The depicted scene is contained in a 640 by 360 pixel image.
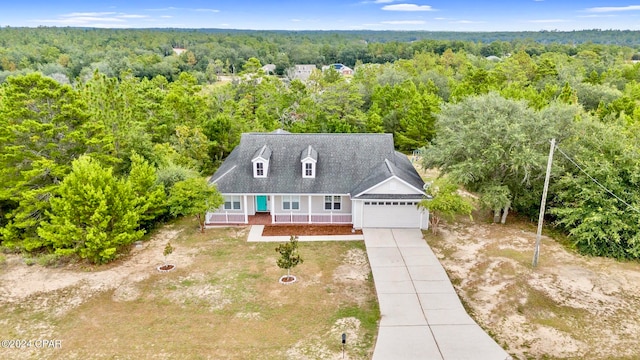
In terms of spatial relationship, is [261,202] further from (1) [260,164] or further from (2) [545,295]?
(2) [545,295]

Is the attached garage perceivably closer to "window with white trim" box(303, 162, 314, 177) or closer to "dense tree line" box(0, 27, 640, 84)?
"window with white trim" box(303, 162, 314, 177)

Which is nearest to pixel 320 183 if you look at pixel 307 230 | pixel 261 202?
pixel 307 230

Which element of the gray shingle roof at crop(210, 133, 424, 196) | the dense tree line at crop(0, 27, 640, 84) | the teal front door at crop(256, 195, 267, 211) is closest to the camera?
the gray shingle roof at crop(210, 133, 424, 196)

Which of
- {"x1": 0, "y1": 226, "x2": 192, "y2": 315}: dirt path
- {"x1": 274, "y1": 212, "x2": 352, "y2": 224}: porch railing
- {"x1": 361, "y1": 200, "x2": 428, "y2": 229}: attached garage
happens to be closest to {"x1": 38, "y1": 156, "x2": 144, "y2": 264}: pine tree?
{"x1": 0, "y1": 226, "x2": 192, "y2": 315}: dirt path

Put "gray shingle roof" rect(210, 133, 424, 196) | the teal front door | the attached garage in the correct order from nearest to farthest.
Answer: the attached garage < "gray shingle roof" rect(210, 133, 424, 196) < the teal front door

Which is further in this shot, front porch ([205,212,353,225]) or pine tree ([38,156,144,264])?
front porch ([205,212,353,225])
